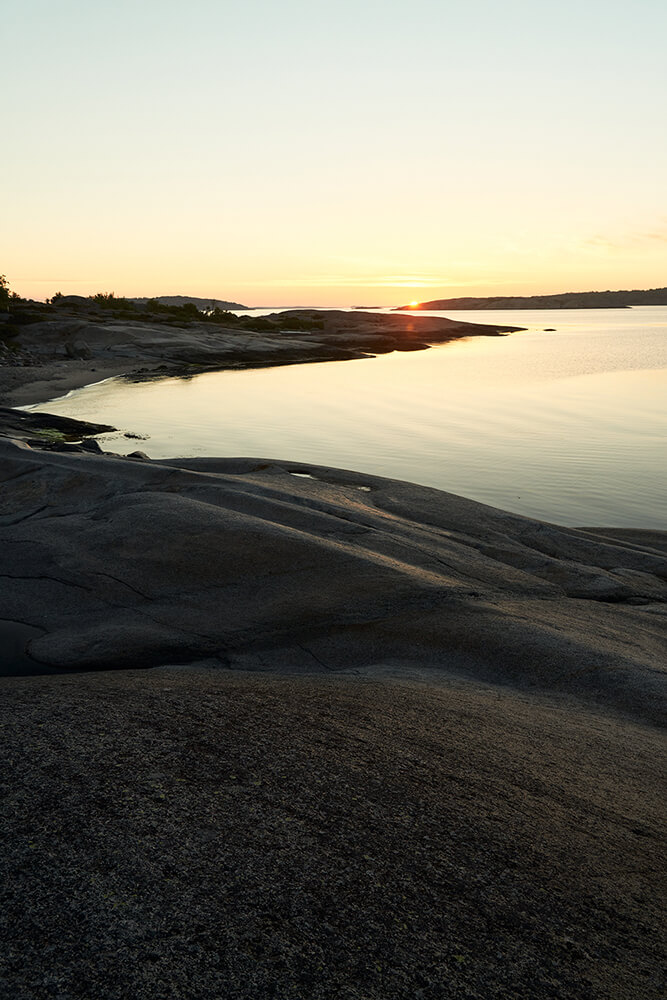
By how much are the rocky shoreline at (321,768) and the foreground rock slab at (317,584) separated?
0.04 meters

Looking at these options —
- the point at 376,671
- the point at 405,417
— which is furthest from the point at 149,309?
the point at 376,671

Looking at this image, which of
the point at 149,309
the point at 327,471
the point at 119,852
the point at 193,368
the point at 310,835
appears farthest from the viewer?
the point at 149,309

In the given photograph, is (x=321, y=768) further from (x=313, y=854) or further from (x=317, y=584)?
(x=317, y=584)

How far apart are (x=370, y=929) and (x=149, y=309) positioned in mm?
80569

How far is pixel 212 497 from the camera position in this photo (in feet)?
32.6

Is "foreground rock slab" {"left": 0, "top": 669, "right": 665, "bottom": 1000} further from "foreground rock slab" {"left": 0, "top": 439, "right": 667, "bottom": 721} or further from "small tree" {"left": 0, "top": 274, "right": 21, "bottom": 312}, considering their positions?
"small tree" {"left": 0, "top": 274, "right": 21, "bottom": 312}

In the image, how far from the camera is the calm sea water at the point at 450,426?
1642 cm

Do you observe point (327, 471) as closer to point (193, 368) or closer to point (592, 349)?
point (193, 368)

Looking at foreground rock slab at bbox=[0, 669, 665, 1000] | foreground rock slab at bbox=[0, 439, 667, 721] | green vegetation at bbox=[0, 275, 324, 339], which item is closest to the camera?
foreground rock slab at bbox=[0, 669, 665, 1000]

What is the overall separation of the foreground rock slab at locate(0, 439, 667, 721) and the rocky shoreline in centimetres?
4

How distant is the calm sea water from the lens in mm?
16422

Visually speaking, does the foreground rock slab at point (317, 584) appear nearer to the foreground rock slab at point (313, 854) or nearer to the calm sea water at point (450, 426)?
the foreground rock slab at point (313, 854)

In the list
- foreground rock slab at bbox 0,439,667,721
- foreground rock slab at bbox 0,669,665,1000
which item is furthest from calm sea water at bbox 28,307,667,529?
foreground rock slab at bbox 0,669,665,1000

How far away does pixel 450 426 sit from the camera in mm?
25484
